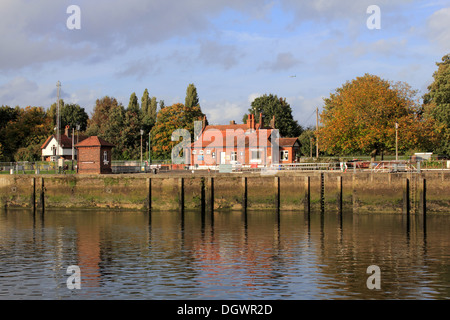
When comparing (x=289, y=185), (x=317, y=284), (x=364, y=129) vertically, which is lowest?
(x=317, y=284)

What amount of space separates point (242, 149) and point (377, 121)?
83.6ft

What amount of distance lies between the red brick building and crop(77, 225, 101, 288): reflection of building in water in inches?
1812

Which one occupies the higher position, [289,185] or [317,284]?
[289,185]

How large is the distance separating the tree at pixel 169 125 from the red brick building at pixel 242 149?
41.8ft

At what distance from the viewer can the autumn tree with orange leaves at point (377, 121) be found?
71.4 metres

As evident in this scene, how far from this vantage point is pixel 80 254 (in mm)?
34062

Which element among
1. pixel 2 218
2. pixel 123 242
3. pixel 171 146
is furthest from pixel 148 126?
pixel 123 242

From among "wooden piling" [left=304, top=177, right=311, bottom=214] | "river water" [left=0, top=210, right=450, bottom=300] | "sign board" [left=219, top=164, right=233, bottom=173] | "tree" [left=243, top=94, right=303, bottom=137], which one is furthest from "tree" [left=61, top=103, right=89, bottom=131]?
"wooden piling" [left=304, top=177, right=311, bottom=214]

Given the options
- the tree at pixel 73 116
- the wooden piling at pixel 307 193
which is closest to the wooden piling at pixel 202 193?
the wooden piling at pixel 307 193

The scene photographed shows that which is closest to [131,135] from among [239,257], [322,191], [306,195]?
Result: [306,195]

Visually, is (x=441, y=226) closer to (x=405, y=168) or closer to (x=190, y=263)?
(x=405, y=168)

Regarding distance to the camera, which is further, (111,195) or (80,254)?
(111,195)

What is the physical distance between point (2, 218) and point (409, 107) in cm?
5348

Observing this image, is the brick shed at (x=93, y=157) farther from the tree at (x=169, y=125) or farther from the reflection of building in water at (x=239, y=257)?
the tree at (x=169, y=125)
